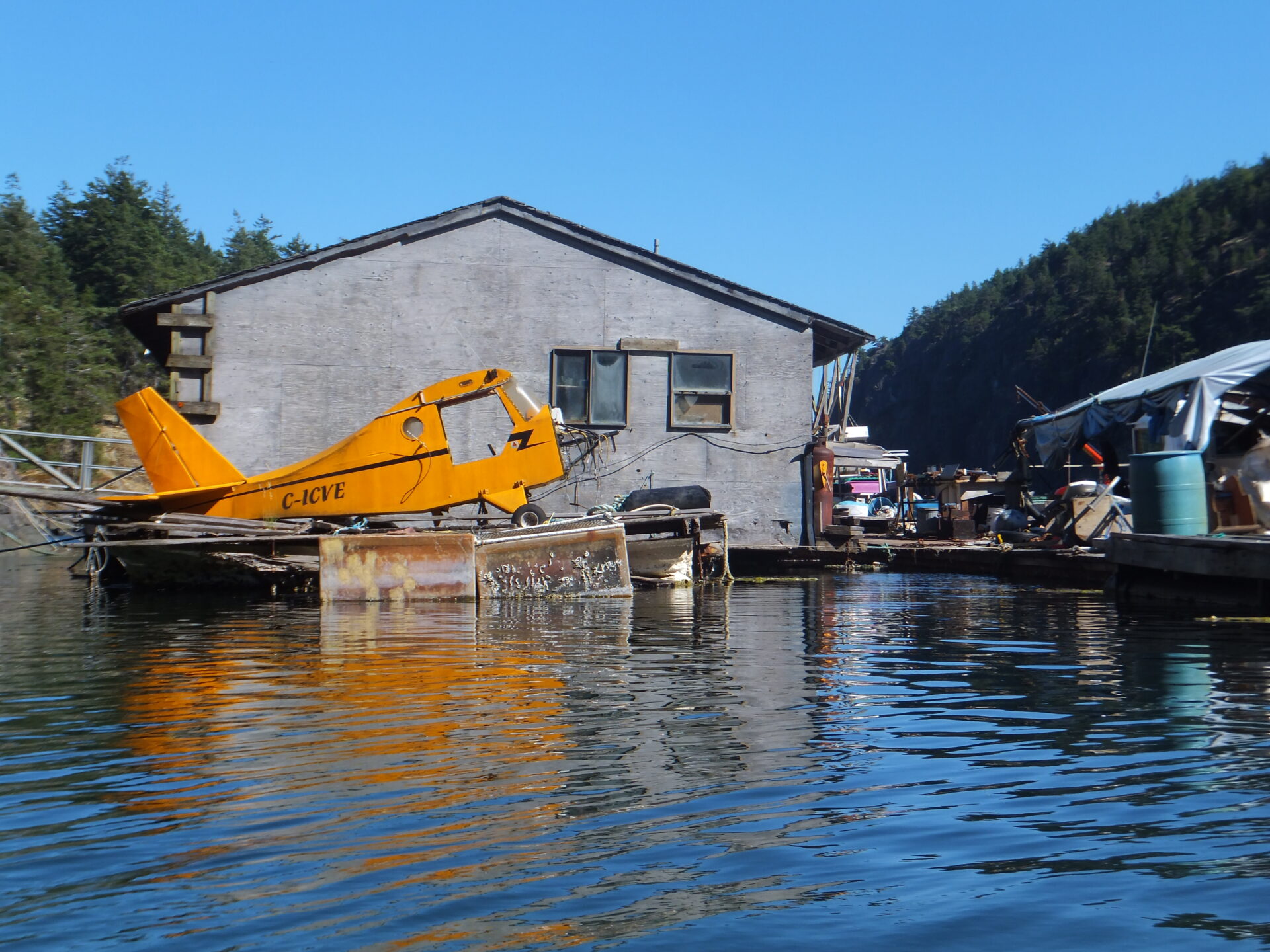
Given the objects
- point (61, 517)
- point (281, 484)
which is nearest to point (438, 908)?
point (281, 484)

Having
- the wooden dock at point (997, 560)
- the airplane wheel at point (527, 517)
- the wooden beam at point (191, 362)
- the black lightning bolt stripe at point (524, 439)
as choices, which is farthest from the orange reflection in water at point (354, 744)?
the wooden dock at point (997, 560)

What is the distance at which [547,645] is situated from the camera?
32.0ft

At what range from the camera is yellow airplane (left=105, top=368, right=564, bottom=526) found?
16.5 m

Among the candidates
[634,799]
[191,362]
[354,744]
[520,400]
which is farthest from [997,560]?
[634,799]

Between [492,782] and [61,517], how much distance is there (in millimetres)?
27094

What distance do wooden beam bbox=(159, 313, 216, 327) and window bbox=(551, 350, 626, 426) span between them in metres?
5.73

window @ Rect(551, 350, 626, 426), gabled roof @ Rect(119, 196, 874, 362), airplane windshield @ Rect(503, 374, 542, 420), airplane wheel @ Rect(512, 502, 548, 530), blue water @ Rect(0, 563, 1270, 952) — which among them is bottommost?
blue water @ Rect(0, 563, 1270, 952)

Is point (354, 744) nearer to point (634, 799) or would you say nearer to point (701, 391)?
point (634, 799)

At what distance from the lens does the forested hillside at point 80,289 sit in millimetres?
39344

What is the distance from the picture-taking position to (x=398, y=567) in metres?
14.2

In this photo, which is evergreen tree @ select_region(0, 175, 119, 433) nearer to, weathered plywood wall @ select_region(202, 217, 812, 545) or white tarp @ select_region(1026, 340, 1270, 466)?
weathered plywood wall @ select_region(202, 217, 812, 545)

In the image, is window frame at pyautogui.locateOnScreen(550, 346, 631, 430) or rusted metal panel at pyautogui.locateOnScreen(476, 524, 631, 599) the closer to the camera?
rusted metal panel at pyautogui.locateOnScreen(476, 524, 631, 599)

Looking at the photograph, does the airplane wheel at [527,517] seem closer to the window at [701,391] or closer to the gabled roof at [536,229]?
the window at [701,391]

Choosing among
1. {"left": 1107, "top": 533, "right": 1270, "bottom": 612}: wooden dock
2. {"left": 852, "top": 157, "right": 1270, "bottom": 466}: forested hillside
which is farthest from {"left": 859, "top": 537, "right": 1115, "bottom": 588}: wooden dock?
{"left": 852, "top": 157, "right": 1270, "bottom": 466}: forested hillside
